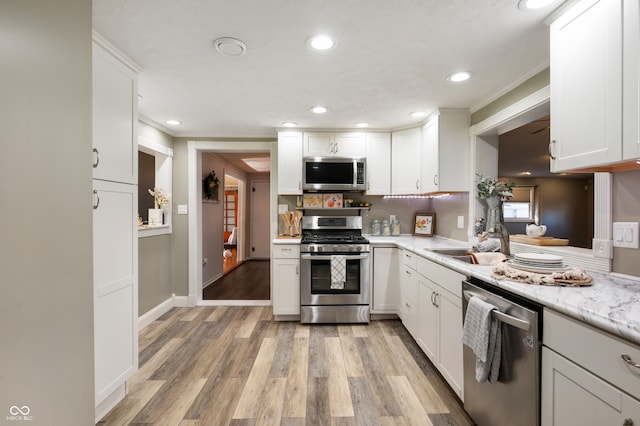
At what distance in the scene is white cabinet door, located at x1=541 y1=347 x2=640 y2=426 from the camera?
0.86m

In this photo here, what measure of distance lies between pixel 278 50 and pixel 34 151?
1391 millimetres

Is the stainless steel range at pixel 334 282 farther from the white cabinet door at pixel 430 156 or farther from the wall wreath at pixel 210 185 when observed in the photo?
the wall wreath at pixel 210 185

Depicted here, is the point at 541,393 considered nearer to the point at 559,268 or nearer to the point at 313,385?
the point at 559,268

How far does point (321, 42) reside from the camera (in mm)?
1661

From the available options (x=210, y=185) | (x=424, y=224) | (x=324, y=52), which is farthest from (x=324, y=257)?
(x=210, y=185)

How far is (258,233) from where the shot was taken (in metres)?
7.25

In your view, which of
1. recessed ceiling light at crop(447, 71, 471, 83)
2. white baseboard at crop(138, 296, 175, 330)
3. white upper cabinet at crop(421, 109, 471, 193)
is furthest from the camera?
white baseboard at crop(138, 296, 175, 330)

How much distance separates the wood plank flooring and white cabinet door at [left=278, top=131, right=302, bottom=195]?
1608mm

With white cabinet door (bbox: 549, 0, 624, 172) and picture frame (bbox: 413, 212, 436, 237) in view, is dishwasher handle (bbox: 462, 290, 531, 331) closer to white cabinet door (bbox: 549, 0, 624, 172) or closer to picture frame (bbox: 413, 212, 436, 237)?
white cabinet door (bbox: 549, 0, 624, 172)

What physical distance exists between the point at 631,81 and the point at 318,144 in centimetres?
269

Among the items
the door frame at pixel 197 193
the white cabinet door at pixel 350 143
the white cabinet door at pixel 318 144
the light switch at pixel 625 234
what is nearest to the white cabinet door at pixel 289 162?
the white cabinet door at pixel 318 144

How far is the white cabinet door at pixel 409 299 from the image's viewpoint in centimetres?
257

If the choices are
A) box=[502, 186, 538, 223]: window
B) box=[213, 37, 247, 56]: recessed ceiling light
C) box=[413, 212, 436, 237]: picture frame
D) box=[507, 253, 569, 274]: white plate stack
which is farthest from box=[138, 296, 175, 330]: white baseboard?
box=[502, 186, 538, 223]: window

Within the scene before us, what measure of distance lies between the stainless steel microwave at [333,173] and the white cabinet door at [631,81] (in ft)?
7.89
